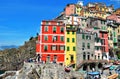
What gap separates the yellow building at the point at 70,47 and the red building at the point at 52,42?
4.20ft

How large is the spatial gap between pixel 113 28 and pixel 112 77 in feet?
146

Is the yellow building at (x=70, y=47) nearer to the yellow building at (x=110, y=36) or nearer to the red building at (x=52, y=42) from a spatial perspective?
the red building at (x=52, y=42)

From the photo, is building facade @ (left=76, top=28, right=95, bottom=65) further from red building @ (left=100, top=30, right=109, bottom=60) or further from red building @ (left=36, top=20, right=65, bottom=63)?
red building @ (left=100, top=30, right=109, bottom=60)

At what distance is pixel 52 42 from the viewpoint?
A: 82688 mm

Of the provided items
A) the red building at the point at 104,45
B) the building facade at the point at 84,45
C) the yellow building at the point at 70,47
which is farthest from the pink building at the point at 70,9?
the yellow building at the point at 70,47

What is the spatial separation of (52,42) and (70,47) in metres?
5.48

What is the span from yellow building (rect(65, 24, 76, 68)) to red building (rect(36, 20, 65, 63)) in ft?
4.20

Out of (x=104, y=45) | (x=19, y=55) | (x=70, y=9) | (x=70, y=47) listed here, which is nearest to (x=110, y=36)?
(x=104, y=45)

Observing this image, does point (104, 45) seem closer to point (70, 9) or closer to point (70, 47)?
point (70, 47)

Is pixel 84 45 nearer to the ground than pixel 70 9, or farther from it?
nearer to the ground

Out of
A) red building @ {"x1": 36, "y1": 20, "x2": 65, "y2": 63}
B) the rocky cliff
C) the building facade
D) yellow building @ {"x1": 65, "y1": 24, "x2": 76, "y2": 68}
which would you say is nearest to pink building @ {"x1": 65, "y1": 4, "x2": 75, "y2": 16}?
the rocky cliff

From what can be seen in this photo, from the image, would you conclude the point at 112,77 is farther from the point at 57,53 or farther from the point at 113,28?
the point at 113,28

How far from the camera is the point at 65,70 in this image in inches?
2908

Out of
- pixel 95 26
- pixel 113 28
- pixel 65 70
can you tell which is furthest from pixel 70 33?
pixel 113 28
